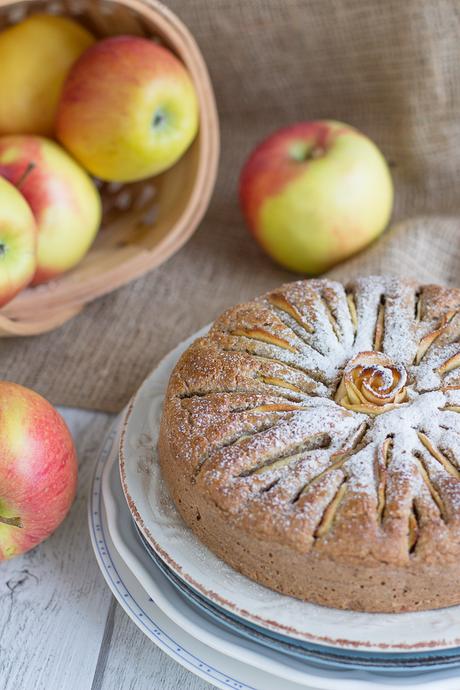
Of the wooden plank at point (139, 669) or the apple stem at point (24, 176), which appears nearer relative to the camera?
the wooden plank at point (139, 669)

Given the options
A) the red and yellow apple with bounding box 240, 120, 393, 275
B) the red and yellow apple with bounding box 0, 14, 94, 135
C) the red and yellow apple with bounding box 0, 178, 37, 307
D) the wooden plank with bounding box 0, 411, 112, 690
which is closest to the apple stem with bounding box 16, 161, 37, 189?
the red and yellow apple with bounding box 0, 178, 37, 307

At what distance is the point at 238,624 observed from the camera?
113 cm

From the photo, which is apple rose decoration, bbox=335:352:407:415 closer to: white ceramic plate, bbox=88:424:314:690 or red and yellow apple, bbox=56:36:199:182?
white ceramic plate, bbox=88:424:314:690

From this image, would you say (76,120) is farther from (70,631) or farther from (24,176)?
(70,631)

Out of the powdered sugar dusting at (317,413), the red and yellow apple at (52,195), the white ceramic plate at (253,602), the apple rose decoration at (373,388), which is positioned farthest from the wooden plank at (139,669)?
the red and yellow apple at (52,195)

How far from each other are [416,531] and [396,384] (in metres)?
0.25

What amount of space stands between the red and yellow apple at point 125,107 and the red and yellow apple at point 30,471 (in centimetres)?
68

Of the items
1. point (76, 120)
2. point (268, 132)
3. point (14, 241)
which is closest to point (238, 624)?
point (14, 241)

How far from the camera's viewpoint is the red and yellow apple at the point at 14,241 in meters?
1.56

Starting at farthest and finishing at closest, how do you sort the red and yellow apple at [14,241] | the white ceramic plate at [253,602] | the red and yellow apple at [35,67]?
the red and yellow apple at [35,67] < the red and yellow apple at [14,241] < the white ceramic plate at [253,602]

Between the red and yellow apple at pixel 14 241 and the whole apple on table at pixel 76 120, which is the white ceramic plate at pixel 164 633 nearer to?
the red and yellow apple at pixel 14 241

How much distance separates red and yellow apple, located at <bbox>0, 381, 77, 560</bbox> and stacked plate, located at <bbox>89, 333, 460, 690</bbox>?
0.10m

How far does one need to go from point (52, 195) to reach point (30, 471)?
0.72 metres

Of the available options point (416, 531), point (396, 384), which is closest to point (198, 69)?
point (396, 384)
